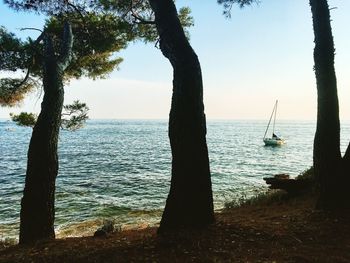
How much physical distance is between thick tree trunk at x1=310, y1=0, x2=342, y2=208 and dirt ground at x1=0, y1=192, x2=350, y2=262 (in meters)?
0.64

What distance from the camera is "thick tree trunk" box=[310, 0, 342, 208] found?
7578 mm

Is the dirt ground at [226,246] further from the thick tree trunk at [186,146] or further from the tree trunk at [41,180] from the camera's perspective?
the tree trunk at [41,180]

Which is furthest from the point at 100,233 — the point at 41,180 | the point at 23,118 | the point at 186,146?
the point at 23,118

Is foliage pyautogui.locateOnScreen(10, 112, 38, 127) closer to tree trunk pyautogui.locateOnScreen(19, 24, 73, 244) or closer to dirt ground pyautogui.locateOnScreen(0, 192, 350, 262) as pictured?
tree trunk pyautogui.locateOnScreen(19, 24, 73, 244)

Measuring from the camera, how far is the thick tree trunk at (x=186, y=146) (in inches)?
252

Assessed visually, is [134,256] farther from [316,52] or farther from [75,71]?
[75,71]

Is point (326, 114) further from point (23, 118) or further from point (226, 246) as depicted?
point (23, 118)

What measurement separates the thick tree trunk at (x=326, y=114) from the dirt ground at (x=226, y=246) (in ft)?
2.11

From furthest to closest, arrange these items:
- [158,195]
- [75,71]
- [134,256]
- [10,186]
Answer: [10,186]
[158,195]
[75,71]
[134,256]

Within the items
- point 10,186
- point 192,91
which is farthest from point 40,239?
point 10,186

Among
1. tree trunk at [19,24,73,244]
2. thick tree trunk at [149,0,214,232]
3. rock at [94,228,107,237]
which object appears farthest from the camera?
rock at [94,228,107,237]

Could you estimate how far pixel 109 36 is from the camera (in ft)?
36.8

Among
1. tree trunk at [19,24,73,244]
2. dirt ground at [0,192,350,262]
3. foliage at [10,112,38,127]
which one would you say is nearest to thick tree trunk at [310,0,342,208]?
dirt ground at [0,192,350,262]

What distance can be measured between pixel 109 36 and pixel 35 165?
207 inches
